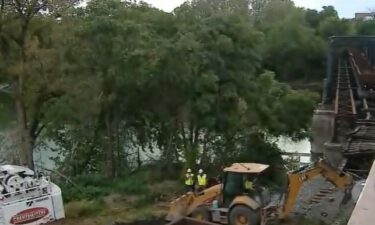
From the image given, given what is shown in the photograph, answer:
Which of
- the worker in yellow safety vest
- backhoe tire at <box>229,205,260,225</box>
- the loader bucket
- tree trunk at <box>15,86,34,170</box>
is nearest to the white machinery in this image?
the loader bucket

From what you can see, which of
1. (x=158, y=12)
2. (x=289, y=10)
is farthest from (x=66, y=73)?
(x=289, y=10)

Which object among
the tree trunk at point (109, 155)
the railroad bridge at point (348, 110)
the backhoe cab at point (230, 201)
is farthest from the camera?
the tree trunk at point (109, 155)

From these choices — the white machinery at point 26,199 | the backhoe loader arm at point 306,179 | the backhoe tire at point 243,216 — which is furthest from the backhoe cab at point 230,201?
the white machinery at point 26,199

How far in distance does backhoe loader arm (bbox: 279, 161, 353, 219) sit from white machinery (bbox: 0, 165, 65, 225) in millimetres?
5965

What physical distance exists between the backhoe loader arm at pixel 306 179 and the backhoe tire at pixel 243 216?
0.92 meters

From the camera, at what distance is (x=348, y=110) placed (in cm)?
2644

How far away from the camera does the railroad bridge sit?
21.0 meters

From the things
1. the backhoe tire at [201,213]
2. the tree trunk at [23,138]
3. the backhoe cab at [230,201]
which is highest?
the tree trunk at [23,138]

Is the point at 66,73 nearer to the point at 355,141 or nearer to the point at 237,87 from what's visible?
the point at 237,87

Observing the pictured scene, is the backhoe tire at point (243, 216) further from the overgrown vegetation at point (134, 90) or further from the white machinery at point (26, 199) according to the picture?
the overgrown vegetation at point (134, 90)

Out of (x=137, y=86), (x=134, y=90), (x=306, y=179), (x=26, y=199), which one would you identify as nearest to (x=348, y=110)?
(x=134, y=90)

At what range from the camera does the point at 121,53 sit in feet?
64.8

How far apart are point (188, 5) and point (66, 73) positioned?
553cm

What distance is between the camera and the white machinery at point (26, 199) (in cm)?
1521
